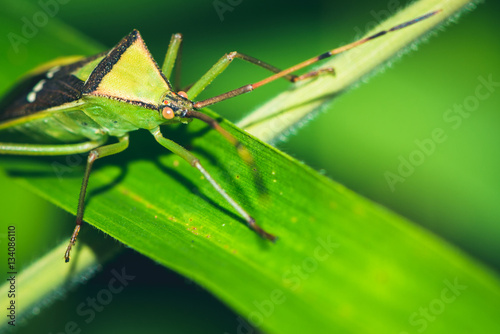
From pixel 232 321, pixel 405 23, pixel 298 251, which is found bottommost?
pixel 232 321

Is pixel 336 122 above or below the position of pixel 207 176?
below

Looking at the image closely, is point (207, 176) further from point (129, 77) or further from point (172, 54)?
point (172, 54)

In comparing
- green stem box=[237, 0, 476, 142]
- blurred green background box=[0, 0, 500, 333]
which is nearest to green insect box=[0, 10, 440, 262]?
green stem box=[237, 0, 476, 142]

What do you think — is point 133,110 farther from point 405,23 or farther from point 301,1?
point 301,1

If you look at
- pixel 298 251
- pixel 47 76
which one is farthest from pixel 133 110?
pixel 298 251

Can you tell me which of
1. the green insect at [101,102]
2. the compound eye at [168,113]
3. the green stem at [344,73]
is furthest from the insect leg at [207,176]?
the green stem at [344,73]

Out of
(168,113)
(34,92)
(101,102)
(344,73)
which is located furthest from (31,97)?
(344,73)
